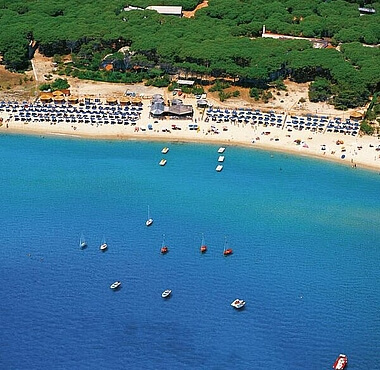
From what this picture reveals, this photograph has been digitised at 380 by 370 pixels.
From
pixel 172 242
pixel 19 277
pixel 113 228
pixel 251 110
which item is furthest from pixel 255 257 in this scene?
pixel 251 110

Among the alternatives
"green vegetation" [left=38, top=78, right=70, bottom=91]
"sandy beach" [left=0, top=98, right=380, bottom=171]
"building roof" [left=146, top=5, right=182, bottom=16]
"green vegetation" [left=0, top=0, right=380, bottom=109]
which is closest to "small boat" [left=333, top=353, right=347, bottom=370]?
"sandy beach" [left=0, top=98, right=380, bottom=171]

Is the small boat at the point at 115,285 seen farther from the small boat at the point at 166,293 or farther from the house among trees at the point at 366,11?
the house among trees at the point at 366,11

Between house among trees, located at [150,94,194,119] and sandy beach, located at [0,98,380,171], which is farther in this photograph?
house among trees, located at [150,94,194,119]

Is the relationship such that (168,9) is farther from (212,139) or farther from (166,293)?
(166,293)

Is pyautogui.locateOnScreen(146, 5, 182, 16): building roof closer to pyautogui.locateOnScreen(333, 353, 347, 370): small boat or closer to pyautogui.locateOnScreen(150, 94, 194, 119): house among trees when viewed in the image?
pyautogui.locateOnScreen(150, 94, 194, 119): house among trees

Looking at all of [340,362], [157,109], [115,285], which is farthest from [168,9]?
[340,362]

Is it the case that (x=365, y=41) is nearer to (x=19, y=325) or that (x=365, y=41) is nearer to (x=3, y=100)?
(x=3, y=100)
